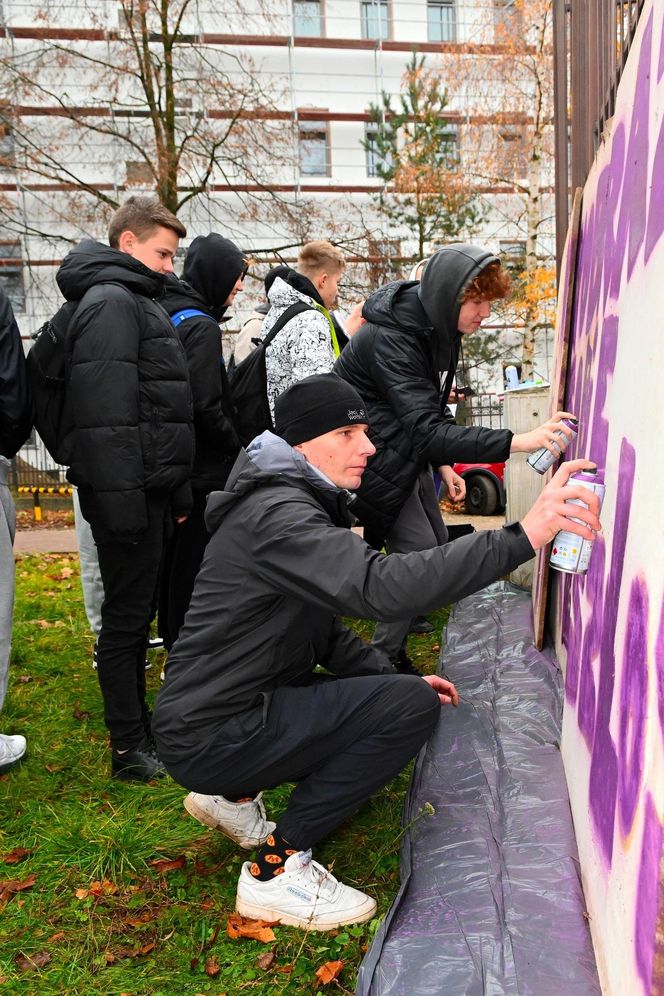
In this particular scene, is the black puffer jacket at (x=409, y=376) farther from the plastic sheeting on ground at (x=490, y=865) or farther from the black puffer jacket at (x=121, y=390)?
the plastic sheeting on ground at (x=490, y=865)

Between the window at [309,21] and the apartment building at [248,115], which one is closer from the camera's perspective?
the apartment building at [248,115]

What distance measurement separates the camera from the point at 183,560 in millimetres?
4109

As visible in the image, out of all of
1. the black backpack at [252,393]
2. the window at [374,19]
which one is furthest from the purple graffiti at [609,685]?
the window at [374,19]

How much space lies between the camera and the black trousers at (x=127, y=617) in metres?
3.28

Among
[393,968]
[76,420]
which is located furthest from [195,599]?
[393,968]

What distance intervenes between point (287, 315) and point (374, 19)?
2224 centimetres

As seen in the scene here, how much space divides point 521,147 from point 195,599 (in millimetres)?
18302

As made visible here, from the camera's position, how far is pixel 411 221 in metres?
19.0

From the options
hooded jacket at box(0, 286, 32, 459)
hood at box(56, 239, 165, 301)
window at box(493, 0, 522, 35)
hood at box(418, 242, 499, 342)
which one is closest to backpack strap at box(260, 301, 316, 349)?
hood at box(418, 242, 499, 342)

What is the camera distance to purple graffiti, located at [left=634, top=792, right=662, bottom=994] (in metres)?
1.45

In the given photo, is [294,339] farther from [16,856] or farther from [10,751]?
[16,856]

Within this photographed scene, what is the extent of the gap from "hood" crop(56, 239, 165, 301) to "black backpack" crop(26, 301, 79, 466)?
7 cm

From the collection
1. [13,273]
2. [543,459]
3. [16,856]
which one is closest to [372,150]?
[13,273]

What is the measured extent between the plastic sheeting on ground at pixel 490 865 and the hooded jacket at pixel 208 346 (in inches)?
57.4
